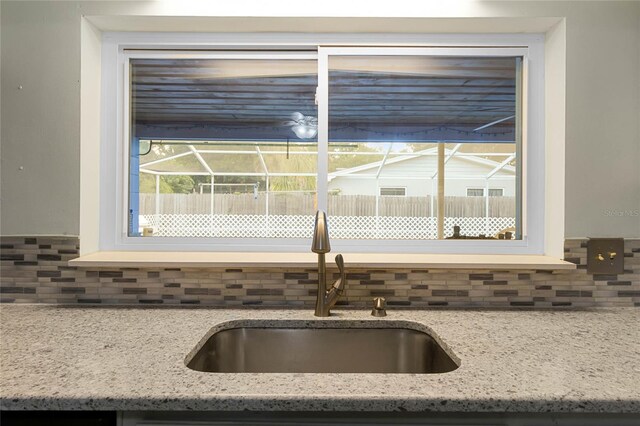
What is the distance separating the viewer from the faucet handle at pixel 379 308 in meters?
1.37

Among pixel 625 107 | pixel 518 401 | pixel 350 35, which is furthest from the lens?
pixel 350 35

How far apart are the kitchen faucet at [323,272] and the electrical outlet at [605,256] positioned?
0.89 metres

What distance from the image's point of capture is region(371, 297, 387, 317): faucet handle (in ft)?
4.48

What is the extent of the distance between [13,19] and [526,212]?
2026mm

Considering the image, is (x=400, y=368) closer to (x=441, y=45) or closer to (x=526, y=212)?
(x=526, y=212)

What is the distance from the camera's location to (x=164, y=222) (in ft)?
5.44

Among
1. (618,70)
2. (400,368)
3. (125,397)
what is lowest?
(400,368)

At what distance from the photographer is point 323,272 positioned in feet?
4.40

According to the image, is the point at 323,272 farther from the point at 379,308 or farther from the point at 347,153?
the point at 347,153

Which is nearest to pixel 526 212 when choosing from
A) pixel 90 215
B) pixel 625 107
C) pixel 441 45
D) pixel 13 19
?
pixel 625 107

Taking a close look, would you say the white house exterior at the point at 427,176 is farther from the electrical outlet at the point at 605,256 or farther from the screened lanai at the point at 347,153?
the electrical outlet at the point at 605,256

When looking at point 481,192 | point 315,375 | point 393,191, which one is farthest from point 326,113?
point 315,375

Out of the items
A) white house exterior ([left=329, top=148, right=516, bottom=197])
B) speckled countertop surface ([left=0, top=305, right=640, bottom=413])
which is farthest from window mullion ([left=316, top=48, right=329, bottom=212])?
speckled countertop surface ([left=0, top=305, right=640, bottom=413])

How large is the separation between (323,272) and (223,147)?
2.27ft
